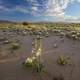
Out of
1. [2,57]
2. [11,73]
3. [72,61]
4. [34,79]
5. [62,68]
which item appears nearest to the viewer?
[34,79]

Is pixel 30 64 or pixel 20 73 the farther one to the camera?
pixel 30 64

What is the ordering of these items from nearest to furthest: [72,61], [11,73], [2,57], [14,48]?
[11,73] → [72,61] → [2,57] → [14,48]

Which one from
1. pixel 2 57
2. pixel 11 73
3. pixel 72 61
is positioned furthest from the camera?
pixel 2 57

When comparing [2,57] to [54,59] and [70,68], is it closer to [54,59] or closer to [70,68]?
[54,59]

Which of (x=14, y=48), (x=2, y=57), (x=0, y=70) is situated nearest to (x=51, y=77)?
(x=0, y=70)

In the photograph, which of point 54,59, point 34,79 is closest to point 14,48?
point 54,59

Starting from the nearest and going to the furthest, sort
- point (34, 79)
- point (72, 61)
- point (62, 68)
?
point (34, 79) < point (62, 68) < point (72, 61)

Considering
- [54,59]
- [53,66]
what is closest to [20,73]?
[53,66]

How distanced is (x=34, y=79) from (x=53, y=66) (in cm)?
156

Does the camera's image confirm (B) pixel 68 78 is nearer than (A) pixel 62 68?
Yes

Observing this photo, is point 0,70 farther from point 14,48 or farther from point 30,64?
point 14,48

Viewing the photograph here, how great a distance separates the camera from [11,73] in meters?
7.47

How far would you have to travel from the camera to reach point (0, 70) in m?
7.78

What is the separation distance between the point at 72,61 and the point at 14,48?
372cm
